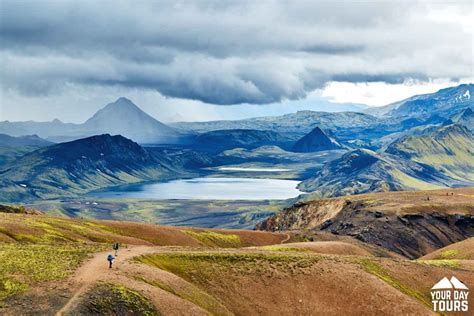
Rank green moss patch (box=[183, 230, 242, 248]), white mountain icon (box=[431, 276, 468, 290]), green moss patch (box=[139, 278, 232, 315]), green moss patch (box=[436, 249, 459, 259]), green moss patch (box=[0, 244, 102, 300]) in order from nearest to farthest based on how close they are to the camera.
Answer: green moss patch (box=[0, 244, 102, 300])
green moss patch (box=[139, 278, 232, 315])
white mountain icon (box=[431, 276, 468, 290])
green moss patch (box=[436, 249, 459, 259])
green moss patch (box=[183, 230, 242, 248])

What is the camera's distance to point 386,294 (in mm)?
98312

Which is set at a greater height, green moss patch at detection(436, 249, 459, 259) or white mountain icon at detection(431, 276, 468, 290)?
green moss patch at detection(436, 249, 459, 259)

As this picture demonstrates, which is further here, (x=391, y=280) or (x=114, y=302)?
(x=391, y=280)

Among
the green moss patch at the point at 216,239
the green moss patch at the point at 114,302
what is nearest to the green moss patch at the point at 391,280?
the green moss patch at the point at 114,302

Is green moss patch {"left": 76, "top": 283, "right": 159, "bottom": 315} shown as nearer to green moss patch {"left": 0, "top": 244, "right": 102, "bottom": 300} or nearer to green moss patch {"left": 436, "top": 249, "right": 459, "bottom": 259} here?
green moss patch {"left": 0, "top": 244, "right": 102, "bottom": 300}

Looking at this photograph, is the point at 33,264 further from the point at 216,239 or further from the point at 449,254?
the point at 449,254

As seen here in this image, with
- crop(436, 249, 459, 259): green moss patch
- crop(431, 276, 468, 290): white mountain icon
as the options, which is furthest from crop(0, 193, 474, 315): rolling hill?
crop(436, 249, 459, 259): green moss patch

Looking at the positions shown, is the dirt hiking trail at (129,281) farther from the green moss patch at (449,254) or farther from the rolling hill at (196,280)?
the green moss patch at (449,254)

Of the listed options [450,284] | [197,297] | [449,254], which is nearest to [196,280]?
[197,297]

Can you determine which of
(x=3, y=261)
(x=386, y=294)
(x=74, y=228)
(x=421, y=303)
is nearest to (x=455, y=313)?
(x=421, y=303)

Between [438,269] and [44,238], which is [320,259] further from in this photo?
[44,238]

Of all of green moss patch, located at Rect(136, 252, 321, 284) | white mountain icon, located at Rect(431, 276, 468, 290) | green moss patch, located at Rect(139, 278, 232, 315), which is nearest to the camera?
green moss patch, located at Rect(139, 278, 232, 315)

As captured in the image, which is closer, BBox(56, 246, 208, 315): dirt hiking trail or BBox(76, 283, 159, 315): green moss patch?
BBox(76, 283, 159, 315): green moss patch

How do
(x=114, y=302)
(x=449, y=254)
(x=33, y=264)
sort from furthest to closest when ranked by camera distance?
1. (x=449, y=254)
2. (x=33, y=264)
3. (x=114, y=302)
